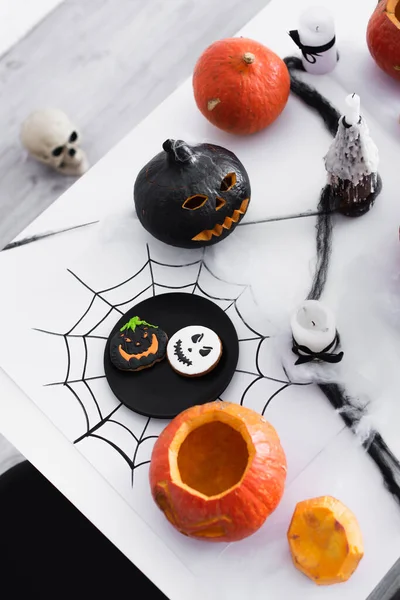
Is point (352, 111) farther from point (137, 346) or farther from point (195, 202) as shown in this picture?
point (137, 346)

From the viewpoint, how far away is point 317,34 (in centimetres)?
114

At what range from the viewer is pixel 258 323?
103 centimetres

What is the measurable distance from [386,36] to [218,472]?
0.73 meters

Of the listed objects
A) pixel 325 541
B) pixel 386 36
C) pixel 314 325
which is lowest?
pixel 325 541

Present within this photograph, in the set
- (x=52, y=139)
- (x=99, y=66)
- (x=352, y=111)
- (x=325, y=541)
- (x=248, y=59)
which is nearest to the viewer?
(x=325, y=541)

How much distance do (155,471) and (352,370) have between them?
0.32 meters

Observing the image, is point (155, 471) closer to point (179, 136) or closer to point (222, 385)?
point (222, 385)

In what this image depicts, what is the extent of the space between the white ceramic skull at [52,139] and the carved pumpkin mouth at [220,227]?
2.69ft

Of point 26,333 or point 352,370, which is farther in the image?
point 26,333

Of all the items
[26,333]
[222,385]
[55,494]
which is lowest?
[55,494]

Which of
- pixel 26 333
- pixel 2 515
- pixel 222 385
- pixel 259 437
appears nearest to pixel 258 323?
pixel 222 385

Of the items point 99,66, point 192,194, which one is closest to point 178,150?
point 192,194

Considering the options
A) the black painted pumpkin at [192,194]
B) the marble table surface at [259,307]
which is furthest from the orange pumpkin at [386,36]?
the black painted pumpkin at [192,194]

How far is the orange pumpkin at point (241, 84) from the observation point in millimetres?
1087
